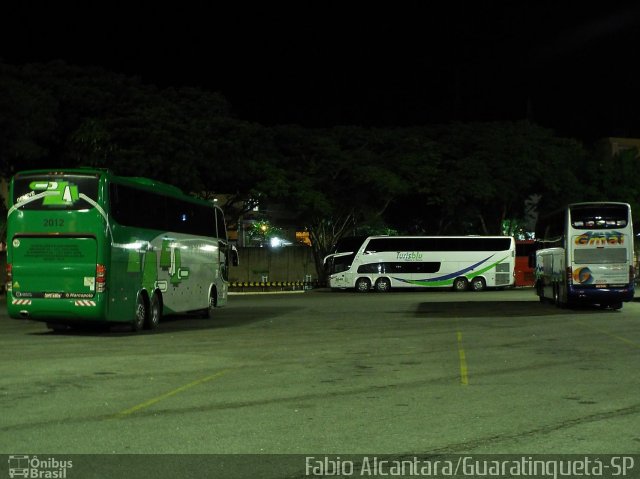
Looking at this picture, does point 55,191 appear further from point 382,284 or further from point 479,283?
point 479,283

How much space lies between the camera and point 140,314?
22781 mm

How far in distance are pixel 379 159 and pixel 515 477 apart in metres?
45.9

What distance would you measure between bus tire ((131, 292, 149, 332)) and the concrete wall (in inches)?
1422

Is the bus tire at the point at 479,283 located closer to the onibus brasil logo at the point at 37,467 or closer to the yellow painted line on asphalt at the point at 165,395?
the yellow painted line on asphalt at the point at 165,395

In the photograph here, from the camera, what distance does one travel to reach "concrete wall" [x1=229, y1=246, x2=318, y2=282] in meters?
59.8

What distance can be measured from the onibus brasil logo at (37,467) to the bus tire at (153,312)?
1570 cm

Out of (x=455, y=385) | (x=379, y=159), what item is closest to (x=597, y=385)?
(x=455, y=385)

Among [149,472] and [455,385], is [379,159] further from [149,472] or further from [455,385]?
[149,472]

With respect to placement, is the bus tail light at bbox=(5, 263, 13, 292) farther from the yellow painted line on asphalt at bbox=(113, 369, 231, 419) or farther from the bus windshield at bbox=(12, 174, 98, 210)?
the yellow painted line on asphalt at bbox=(113, 369, 231, 419)

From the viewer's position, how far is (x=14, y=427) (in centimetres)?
908

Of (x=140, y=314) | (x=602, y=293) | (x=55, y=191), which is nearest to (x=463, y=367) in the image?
(x=55, y=191)

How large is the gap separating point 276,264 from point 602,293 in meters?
32.1

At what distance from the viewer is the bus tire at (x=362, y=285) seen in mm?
52812

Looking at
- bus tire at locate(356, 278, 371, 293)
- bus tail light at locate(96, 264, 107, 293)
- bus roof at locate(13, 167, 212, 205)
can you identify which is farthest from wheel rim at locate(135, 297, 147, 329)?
bus tire at locate(356, 278, 371, 293)
